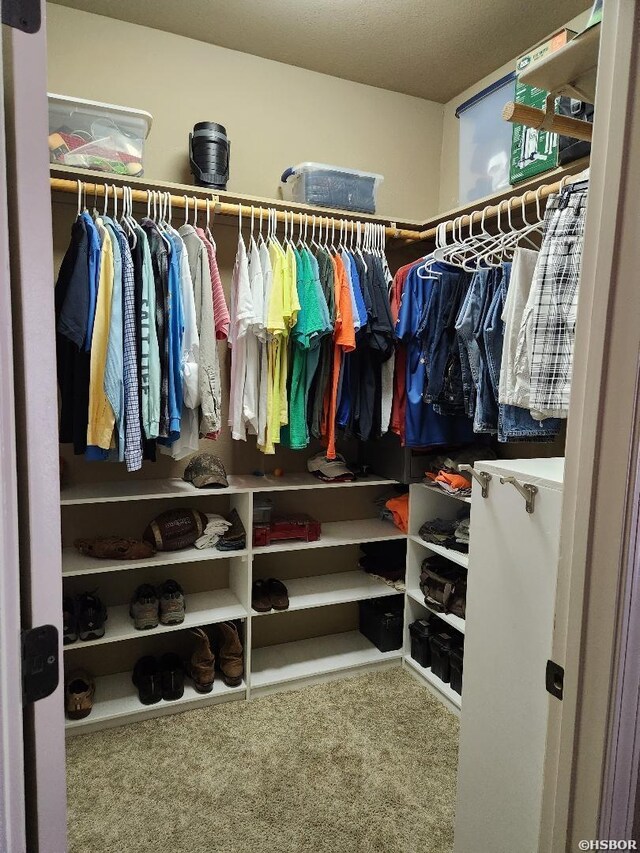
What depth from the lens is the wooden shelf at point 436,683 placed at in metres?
2.35

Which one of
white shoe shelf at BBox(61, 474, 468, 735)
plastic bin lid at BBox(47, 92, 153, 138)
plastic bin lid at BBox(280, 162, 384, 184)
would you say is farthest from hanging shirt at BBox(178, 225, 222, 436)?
plastic bin lid at BBox(280, 162, 384, 184)

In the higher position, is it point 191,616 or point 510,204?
point 510,204

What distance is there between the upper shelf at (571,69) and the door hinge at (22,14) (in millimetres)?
899

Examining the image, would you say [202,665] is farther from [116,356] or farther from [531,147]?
[531,147]

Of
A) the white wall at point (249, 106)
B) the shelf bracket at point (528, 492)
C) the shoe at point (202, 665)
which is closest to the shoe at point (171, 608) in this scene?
the shoe at point (202, 665)

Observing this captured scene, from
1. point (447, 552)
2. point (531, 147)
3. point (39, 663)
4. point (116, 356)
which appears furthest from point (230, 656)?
point (531, 147)

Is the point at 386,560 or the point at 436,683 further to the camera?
the point at 386,560

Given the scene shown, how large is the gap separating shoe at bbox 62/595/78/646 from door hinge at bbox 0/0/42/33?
1.97 metres

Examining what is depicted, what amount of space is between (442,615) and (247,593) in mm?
892

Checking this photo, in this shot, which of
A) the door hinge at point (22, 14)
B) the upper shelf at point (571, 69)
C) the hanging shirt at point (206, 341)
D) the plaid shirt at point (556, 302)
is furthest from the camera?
the hanging shirt at point (206, 341)

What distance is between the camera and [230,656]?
7.89 feet

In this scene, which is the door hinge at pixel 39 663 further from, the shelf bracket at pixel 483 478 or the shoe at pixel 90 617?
the shoe at pixel 90 617

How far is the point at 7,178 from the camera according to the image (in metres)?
0.62

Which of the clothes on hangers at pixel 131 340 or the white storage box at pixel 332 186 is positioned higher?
the white storage box at pixel 332 186
